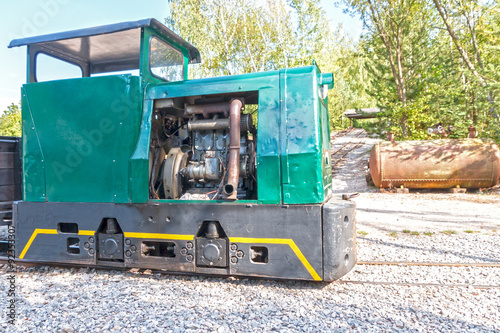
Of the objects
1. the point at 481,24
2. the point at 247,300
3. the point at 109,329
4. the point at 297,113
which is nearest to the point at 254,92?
the point at 297,113

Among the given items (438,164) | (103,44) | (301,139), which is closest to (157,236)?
(301,139)

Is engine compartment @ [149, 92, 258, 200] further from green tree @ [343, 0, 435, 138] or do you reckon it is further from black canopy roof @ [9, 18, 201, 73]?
green tree @ [343, 0, 435, 138]

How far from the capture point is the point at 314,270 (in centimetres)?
353

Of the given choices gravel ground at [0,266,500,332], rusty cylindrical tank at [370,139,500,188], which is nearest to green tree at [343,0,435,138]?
rusty cylindrical tank at [370,139,500,188]

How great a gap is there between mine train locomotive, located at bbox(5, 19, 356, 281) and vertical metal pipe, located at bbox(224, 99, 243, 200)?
0.04ft

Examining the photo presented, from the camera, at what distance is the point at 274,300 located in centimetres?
337

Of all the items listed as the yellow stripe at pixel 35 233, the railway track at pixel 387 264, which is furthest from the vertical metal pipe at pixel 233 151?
the yellow stripe at pixel 35 233

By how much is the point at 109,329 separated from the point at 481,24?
14.1m

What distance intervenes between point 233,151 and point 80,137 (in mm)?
1994

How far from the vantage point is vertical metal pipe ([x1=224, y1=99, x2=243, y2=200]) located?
362cm

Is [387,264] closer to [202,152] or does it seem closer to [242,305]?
[242,305]

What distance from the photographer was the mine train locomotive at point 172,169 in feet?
A: 11.9

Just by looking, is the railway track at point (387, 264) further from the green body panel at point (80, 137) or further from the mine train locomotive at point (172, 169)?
the green body panel at point (80, 137)

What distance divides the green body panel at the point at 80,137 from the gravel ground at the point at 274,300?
104cm
